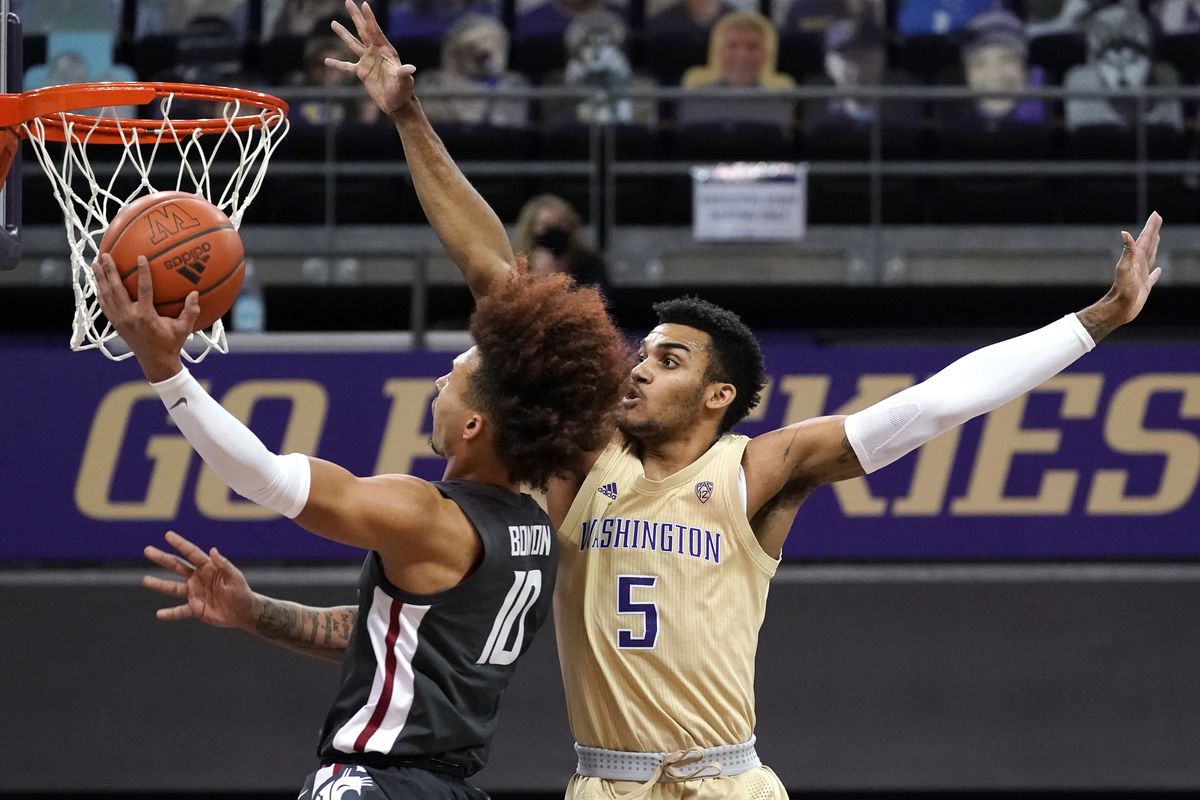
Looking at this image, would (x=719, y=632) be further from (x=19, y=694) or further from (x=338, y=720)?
(x=19, y=694)

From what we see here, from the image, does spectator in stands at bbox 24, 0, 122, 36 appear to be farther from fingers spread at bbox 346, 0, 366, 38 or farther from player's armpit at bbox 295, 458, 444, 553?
player's armpit at bbox 295, 458, 444, 553

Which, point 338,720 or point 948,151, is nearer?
point 338,720

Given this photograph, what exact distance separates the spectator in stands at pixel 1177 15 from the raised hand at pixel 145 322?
894cm

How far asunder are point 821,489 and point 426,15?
16.0ft

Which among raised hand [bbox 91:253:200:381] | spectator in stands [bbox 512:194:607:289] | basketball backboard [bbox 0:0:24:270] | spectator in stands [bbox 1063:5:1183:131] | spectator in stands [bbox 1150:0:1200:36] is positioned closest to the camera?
raised hand [bbox 91:253:200:381]

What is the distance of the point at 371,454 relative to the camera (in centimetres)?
731

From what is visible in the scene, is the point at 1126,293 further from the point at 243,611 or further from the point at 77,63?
the point at 77,63

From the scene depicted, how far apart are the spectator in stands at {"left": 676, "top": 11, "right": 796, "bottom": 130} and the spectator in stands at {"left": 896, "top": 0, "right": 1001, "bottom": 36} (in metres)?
1.49

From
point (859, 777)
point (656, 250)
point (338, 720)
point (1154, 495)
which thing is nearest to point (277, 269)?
point (656, 250)

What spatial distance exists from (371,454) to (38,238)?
261 centimetres

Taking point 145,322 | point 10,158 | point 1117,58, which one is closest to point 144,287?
point 145,322

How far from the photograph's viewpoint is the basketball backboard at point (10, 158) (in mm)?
4230

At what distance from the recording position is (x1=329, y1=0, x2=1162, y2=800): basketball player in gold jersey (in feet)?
12.7

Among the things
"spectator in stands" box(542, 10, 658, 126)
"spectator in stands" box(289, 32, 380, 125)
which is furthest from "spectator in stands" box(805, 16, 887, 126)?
"spectator in stands" box(289, 32, 380, 125)
